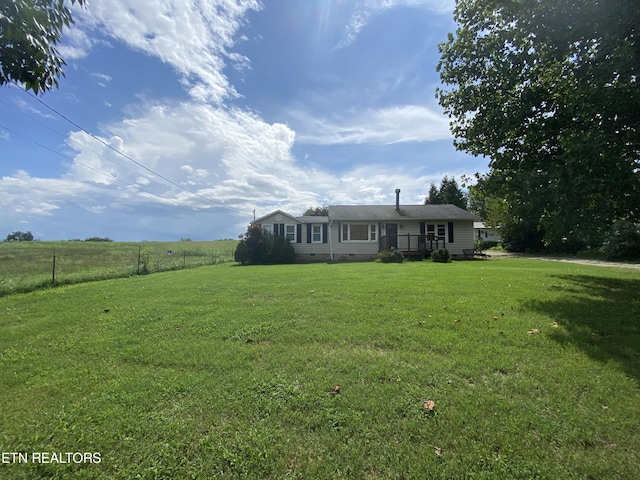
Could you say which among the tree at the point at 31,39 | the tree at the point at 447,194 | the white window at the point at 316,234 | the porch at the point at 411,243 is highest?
the tree at the point at 447,194

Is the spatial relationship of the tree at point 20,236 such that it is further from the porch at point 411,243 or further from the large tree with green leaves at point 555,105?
the large tree with green leaves at point 555,105

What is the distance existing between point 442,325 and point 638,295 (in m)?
6.09

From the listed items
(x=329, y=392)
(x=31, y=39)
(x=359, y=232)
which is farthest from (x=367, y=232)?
(x=31, y=39)

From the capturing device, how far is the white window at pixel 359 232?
70.4 feet

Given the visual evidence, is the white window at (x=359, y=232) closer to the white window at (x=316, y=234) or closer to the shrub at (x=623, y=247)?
the white window at (x=316, y=234)

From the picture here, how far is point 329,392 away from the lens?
3008 mm

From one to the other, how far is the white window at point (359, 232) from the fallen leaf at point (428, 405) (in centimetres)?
1866

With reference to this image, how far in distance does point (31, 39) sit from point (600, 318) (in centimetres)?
836

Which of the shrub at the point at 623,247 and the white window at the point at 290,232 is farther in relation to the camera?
the white window at the point at 290,232

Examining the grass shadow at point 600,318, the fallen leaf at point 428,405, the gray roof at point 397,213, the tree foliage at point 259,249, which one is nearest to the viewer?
the fallen leaf at point 428,405

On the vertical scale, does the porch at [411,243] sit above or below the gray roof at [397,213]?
below

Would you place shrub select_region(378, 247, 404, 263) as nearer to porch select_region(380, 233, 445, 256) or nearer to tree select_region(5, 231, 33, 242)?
porch select_region(380, 233, 445, 256)

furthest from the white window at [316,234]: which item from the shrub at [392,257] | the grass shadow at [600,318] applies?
the grass shadow at [600,318]

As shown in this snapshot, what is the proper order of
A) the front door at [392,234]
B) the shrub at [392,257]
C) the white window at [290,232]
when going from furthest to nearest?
the white window at [290,232] → the front door at [392,234] → the shrub at [392,257]
